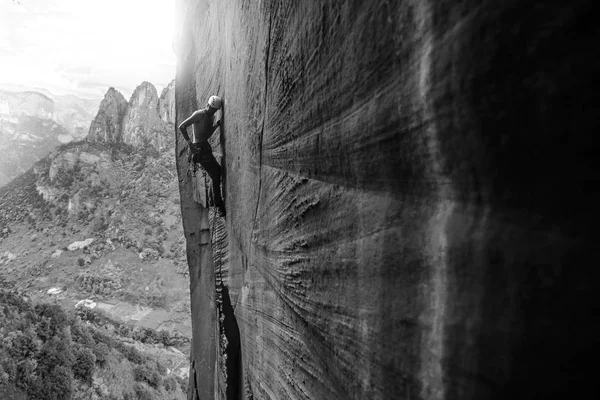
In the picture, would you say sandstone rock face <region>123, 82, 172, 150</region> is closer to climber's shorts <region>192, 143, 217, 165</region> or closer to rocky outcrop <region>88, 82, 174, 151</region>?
rocky outcrop <region>88, 82, 174, 151</region>

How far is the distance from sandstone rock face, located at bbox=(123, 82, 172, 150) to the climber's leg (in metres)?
72.3

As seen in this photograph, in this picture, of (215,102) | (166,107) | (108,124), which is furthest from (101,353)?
(166,107)

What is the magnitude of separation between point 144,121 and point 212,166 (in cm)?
7535

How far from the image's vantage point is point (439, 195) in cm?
109

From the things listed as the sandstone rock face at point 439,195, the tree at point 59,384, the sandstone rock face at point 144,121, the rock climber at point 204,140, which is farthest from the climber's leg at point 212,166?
the sandstone rock face at point 144,121

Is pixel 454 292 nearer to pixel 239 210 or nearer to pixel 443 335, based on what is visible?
pixel 443 335

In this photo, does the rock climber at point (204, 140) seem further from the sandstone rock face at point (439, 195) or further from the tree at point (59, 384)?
the tree at point (59, 384)

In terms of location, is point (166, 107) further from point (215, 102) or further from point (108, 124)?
point (215, 102)

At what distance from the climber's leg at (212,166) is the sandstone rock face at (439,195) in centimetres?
272

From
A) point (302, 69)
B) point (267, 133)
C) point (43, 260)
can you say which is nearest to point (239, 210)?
point (267, 133)

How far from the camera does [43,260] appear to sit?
56.4 metres

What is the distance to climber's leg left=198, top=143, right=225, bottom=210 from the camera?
15.6 feet

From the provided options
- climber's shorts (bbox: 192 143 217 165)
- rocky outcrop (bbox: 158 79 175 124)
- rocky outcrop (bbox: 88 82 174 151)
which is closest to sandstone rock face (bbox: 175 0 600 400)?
climber's shorts (bbox: 192 143 217 165)

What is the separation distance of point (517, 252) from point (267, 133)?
6.73ft
